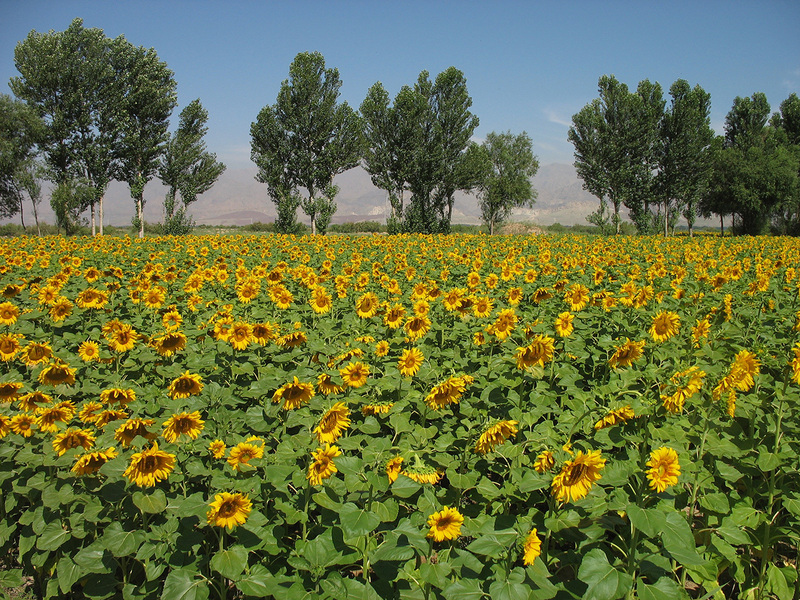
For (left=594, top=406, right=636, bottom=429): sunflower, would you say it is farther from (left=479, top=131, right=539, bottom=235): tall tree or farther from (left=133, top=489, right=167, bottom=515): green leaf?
(left=479, top=131, right=539, bottom=235): tall tree

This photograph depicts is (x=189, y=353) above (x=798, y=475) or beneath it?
above

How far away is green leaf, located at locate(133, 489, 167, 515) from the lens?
1937mm

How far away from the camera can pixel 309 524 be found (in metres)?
2.35

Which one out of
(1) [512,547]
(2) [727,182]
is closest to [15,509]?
(1) [512,547]

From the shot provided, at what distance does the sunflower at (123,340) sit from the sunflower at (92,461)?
1150 millimetres

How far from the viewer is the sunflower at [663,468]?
1.69m

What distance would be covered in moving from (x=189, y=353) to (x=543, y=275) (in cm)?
430

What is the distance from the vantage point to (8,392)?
8.09 ft

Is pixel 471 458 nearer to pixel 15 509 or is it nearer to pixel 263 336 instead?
pixel 263 336

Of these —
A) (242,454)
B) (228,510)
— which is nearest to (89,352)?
(242,454)

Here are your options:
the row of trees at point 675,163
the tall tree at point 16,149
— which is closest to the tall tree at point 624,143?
the row of trees at point 675,163

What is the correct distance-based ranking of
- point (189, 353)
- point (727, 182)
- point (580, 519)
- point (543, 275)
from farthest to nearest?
point (727, 182)
point (543, 275)
point (189, 353)
point (580, 519)

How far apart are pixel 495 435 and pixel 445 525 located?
1.31 feet

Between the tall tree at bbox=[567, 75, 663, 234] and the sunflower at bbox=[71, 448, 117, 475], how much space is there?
130 ft
